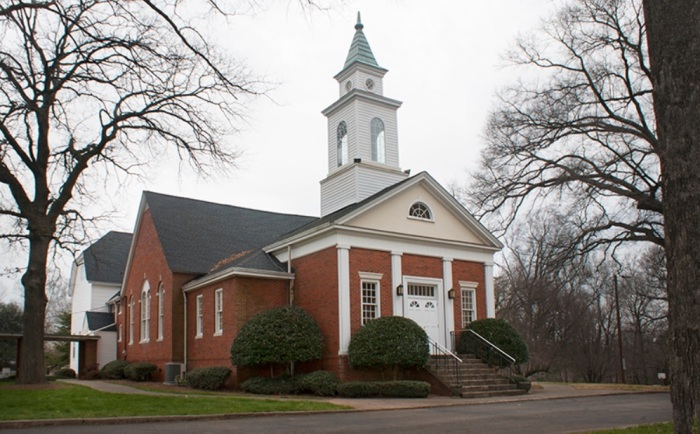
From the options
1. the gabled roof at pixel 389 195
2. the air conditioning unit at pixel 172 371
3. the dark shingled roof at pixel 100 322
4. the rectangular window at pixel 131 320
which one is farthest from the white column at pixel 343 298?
the dark shingled roof at pixel 100 322

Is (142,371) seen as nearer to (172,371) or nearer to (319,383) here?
(172,371)

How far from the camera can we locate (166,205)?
104 feet

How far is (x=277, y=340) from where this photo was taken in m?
20.8

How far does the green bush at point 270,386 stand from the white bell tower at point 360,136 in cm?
799

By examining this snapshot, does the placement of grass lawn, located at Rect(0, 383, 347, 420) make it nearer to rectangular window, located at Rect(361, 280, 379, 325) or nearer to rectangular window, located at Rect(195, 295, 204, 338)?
rectangular window, located at Rect(361, 280, 379, 325)

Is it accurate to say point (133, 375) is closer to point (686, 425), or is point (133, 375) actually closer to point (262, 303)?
point (262, 303)

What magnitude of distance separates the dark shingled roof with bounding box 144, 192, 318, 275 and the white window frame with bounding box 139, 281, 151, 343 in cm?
336

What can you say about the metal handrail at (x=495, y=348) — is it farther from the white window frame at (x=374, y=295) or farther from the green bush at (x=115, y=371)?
the green bush at (x=115, y=371)

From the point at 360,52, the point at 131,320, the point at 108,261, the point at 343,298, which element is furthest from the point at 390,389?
the point at 108,261

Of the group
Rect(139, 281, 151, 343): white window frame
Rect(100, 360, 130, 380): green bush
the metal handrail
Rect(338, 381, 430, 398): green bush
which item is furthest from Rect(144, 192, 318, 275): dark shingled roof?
the metal handrail

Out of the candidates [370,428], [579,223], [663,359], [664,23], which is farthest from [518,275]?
[664,23]

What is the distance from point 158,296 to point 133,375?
12.0 ft

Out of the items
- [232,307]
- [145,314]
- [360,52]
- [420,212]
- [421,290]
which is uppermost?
[360,52]

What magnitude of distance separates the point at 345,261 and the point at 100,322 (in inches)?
875
